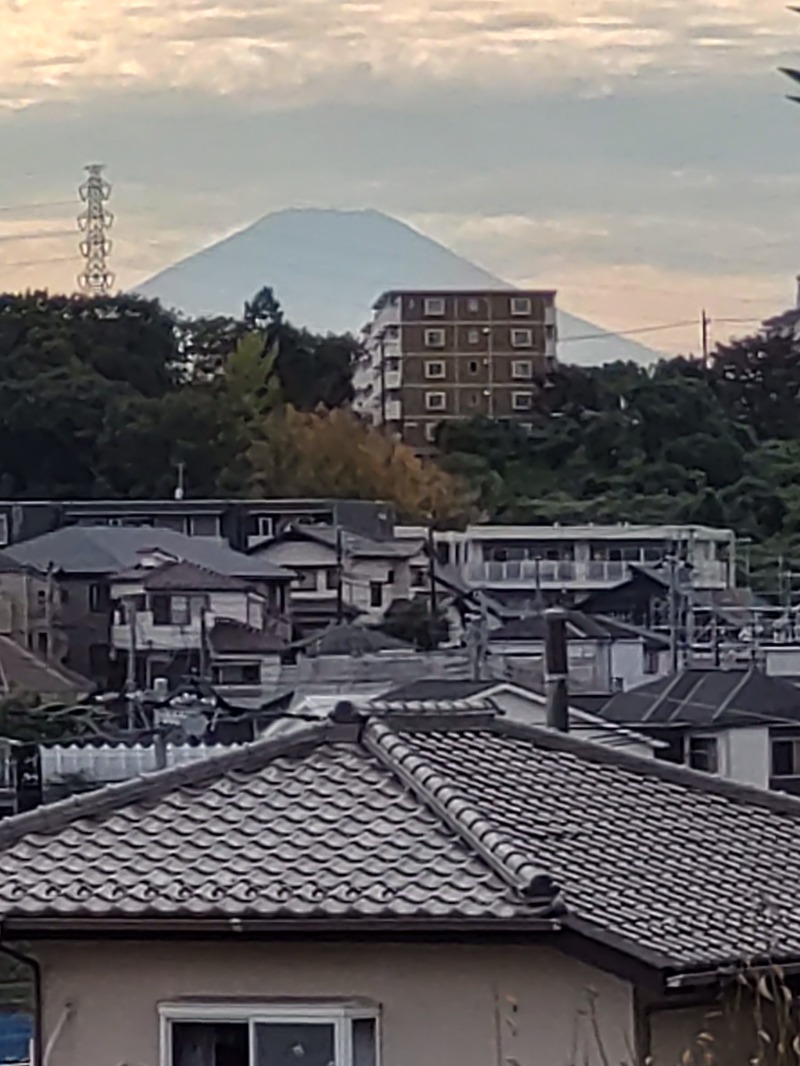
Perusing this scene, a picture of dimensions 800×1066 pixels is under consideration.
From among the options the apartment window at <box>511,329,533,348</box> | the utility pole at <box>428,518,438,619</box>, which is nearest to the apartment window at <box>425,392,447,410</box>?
the apartment window at <box>511,329,533,348</box>

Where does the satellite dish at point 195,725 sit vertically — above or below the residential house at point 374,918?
below

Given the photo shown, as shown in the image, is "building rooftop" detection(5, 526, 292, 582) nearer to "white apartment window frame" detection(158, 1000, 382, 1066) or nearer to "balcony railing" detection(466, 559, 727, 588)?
"balcony railing" detection(466, 559, 727, 588)

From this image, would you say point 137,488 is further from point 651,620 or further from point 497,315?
point 497,315

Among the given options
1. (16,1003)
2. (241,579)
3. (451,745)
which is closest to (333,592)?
(241,579)

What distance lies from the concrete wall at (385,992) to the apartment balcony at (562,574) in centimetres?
2966

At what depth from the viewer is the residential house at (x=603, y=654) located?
24734 millimetres

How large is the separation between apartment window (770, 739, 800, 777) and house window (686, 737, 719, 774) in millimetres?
472

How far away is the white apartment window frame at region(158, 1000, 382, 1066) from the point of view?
15.6 feet

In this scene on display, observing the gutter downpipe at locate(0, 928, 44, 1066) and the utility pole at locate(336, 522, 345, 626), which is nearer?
the gutter downpipe at locate(0, 928, 44, 1066)

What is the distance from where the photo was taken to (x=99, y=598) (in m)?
32.5

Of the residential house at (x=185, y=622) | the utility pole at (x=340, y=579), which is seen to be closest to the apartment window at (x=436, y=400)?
the utility pole at (x=340, y=579)

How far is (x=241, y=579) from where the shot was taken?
1299 inches

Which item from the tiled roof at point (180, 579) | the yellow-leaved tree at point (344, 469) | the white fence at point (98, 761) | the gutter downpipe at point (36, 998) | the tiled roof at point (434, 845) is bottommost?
the white fence at point (98, 761)

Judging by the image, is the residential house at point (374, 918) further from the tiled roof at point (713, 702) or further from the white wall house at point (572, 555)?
the white wall house at point (572, 555)
